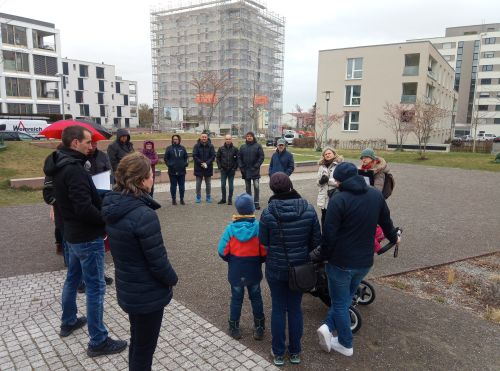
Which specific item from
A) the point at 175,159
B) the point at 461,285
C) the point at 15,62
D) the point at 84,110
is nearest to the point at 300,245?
the point at 461,285

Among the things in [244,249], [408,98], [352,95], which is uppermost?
[352,95]

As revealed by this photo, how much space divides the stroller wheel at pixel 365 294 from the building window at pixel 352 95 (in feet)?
130

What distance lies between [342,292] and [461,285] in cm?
302

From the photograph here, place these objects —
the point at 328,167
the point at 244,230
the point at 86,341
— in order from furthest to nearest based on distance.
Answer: the point at 328,167
the point at 86,341
the point at 244,230

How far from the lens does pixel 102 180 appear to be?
4.52 metres

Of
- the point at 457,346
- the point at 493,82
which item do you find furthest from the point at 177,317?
the point at 493,82

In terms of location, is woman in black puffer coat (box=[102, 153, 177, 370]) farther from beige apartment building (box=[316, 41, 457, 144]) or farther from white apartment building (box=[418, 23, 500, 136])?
white apartment building (box=[418, 23, 500, 136])

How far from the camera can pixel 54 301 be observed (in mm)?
4520

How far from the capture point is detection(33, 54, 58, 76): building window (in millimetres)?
48969

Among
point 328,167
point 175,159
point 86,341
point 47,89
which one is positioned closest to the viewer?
Answer: point 86,341

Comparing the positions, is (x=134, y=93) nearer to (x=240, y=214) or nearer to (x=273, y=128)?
(x=273, y=128)

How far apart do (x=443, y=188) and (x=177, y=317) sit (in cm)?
1313

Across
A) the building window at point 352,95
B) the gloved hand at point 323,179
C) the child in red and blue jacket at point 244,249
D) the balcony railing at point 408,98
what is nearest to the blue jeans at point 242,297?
the child in red and blue jacket at point 244,249

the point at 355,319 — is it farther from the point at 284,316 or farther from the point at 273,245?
the point at 273,245
